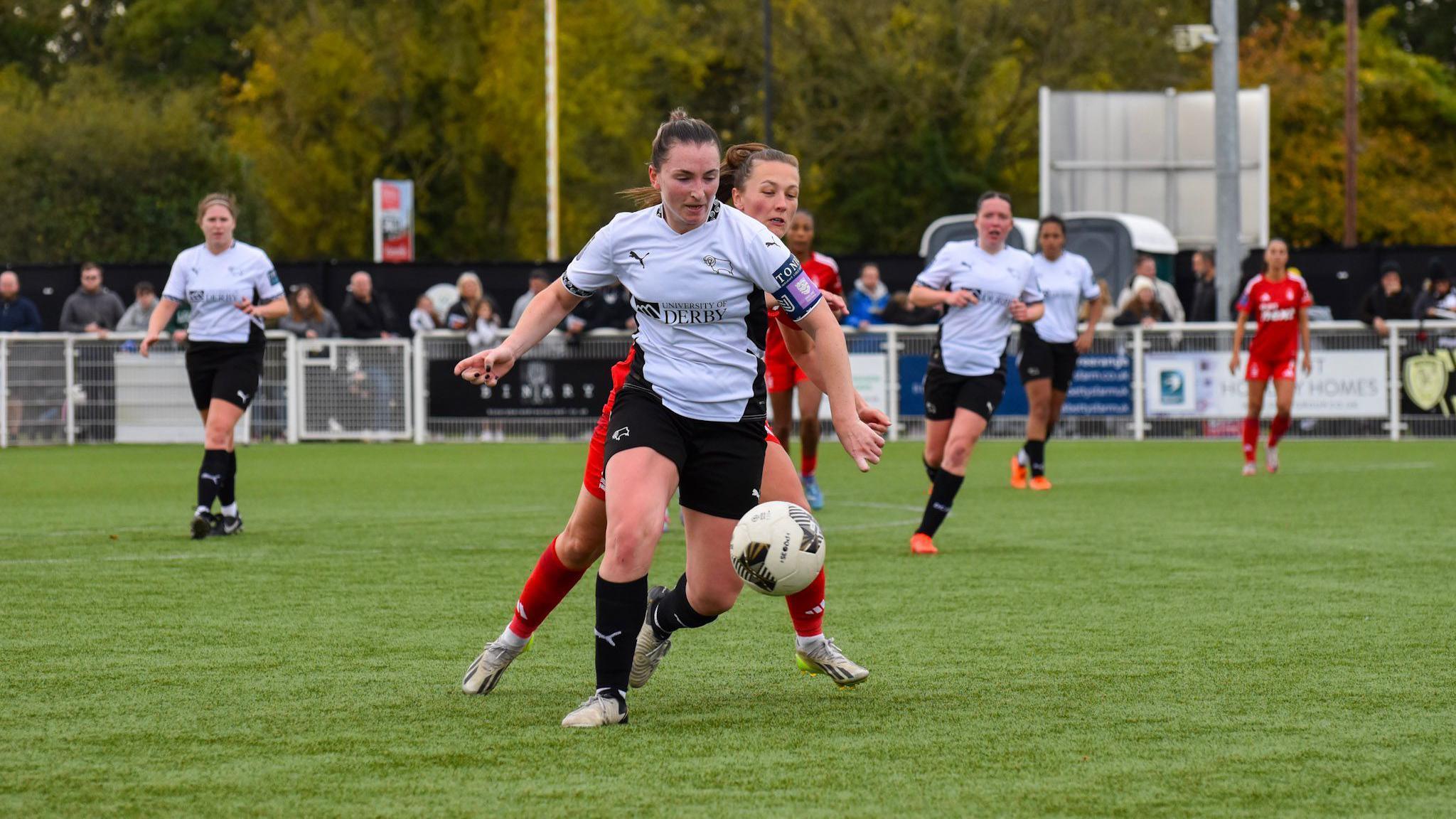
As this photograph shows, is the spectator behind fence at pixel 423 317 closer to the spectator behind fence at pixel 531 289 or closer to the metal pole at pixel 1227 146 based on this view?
the spectator behind fence at pixel 531 289

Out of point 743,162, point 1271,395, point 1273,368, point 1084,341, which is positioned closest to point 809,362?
point 743,162

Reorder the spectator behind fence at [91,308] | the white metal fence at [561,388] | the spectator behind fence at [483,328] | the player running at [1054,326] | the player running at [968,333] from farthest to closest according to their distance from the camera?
the spectator behind fence at [91,308], the spectator behind fence at [483,328], the white metal fence at [561,388], the player running at [1054,326], the player running at [968,333]

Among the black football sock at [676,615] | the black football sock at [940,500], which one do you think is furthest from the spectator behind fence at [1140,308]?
the black football sock at [676,615]

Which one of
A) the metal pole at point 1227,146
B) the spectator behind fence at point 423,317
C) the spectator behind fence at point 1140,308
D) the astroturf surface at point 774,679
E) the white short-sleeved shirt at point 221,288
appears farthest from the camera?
the metal pole at point 1227,146

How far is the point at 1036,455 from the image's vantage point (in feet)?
51.4

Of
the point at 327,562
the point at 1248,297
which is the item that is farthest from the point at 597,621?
the point at 1248,297

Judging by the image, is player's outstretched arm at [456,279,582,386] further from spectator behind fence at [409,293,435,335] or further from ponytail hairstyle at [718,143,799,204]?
spectator behind fence at [409,293,435,335]

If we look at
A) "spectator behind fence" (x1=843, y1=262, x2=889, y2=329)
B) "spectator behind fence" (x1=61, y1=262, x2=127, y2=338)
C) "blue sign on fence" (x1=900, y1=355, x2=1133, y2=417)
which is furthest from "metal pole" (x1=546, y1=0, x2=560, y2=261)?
"blue sign on fence" (x1=900, y1=355, x2=1133, y2=417)

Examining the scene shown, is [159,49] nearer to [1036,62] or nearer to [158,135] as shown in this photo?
[158,135]

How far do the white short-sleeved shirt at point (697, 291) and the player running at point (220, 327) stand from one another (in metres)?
6.23

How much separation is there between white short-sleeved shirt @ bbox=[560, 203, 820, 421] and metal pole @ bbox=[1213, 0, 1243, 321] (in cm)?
1887

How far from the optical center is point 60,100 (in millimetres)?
43469

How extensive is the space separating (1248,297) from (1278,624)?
400 inches

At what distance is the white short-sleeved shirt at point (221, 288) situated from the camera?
Result: 11.7 meters
